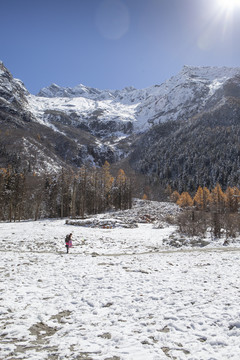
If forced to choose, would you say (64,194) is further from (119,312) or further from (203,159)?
(203,159)

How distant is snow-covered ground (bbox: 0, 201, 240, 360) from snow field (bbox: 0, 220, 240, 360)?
0.9 inches

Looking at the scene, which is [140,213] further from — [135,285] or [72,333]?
[72,333]

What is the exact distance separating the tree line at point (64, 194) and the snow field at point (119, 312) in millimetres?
33373

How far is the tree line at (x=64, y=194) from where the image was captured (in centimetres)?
4506

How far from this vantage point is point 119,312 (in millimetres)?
6426

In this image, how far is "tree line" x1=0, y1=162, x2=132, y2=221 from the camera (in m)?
45.1

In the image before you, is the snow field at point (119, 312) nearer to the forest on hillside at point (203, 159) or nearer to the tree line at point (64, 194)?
the tree line at point (64, 194)

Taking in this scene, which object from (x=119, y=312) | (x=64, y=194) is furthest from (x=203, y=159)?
(x=119, y=312)

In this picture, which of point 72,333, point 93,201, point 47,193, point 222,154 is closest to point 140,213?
point 93,201

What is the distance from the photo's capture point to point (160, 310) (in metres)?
6.46

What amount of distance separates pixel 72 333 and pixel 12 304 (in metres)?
2.68

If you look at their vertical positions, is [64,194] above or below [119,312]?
above

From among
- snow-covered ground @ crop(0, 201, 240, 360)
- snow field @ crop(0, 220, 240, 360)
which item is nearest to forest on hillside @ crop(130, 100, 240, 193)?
snow field @ crop(0, 220, 240, 360)

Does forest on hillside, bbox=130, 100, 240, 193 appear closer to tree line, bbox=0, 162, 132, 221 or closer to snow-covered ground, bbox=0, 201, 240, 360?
tree line, bbox=0, 162, 132, 221
